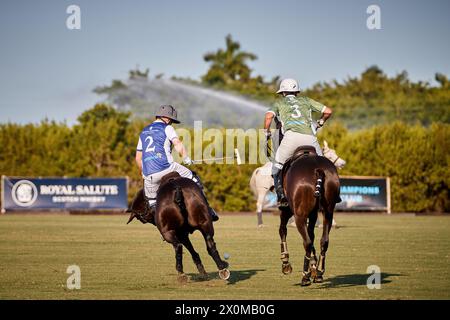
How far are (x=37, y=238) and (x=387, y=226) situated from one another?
11305mm

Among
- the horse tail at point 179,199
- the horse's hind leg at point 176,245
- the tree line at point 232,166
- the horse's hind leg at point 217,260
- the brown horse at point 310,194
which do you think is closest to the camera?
the brown horse at point 310,194

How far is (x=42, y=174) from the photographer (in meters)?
43.5

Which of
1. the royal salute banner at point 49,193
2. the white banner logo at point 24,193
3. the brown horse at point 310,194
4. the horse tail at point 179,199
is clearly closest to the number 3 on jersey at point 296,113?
the brown horse at point 310,194

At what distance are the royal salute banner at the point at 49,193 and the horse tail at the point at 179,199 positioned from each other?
2657cm

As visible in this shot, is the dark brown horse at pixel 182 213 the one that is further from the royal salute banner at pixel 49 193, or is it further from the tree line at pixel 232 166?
the tree line at pixel 232 166

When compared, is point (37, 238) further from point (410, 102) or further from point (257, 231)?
point (410, 102)

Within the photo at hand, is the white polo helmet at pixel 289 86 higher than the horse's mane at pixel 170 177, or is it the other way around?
the white polo helmet at pixel 289 86

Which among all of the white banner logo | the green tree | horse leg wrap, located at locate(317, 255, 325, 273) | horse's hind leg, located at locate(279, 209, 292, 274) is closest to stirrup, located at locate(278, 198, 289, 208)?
horse's hind leg, located at locate(279, 209, 292, 274)

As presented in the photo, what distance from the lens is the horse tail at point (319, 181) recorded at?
461 inches

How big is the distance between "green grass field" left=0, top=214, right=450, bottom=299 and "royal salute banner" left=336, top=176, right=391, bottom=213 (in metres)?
12.7

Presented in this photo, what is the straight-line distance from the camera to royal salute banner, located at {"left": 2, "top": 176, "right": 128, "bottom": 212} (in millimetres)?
38125

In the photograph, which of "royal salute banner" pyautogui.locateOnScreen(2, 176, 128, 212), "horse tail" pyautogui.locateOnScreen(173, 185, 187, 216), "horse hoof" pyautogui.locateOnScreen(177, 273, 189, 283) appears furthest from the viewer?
"royal salute banner" pyautogui.locateOnScreen(2, 176, 128, 212)

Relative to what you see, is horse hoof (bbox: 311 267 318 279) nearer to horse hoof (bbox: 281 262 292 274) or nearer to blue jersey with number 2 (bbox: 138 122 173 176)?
horse hoof (bbox: 281 262 292 274)
